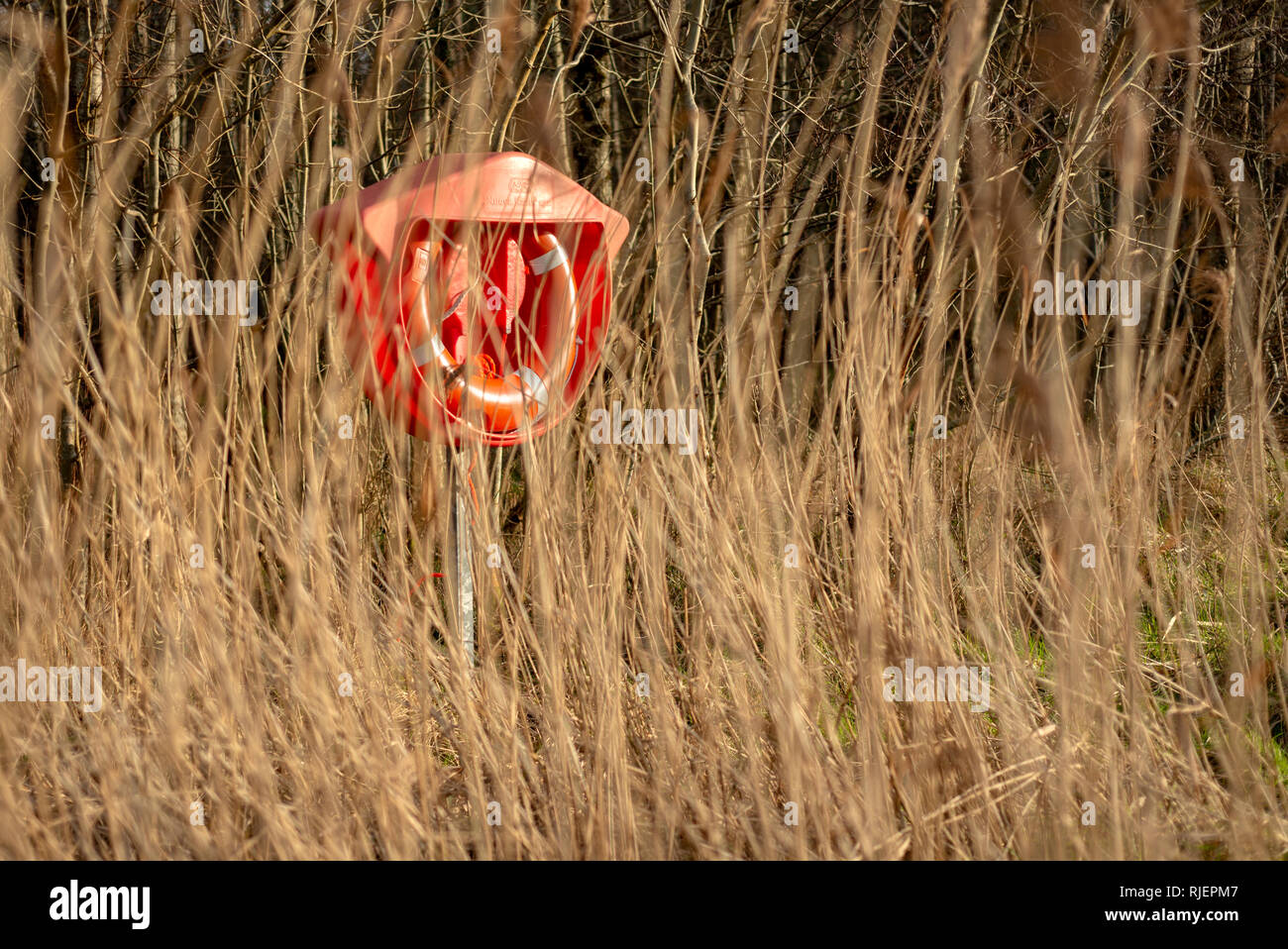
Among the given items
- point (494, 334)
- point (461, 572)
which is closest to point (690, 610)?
point (461, 572)

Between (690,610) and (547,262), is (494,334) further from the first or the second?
(547,262)

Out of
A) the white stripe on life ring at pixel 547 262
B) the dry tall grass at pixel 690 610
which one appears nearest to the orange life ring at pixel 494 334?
the white stripe on life ring at pixel 547 262

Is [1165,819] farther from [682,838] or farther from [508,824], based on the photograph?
[508,824]

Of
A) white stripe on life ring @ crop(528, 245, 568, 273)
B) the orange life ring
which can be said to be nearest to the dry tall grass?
the orange life ring

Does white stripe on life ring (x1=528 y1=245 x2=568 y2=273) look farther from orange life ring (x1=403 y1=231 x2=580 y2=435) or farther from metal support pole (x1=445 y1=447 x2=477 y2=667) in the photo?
metal support pole (x1=445 y1=447 x2=477 y2=667)

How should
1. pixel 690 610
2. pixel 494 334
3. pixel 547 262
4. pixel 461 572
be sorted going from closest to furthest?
1. pixel 494 334
2. pixel 690 610
3. pixel 461 572
4. pixel 547 262

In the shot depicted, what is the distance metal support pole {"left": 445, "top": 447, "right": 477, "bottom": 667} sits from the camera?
2.17 m

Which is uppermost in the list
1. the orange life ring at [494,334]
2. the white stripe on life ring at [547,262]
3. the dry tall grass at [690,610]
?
the white stripe on life ring at [547,262]

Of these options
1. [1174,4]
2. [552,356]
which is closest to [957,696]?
[552,356]

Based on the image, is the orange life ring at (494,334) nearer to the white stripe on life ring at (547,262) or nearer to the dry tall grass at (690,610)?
the white stripe on life ring at (547,262)

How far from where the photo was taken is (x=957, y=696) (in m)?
1.83

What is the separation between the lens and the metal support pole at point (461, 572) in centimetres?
217

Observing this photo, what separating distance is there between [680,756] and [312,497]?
28.8 inches

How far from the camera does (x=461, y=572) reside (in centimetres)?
234
